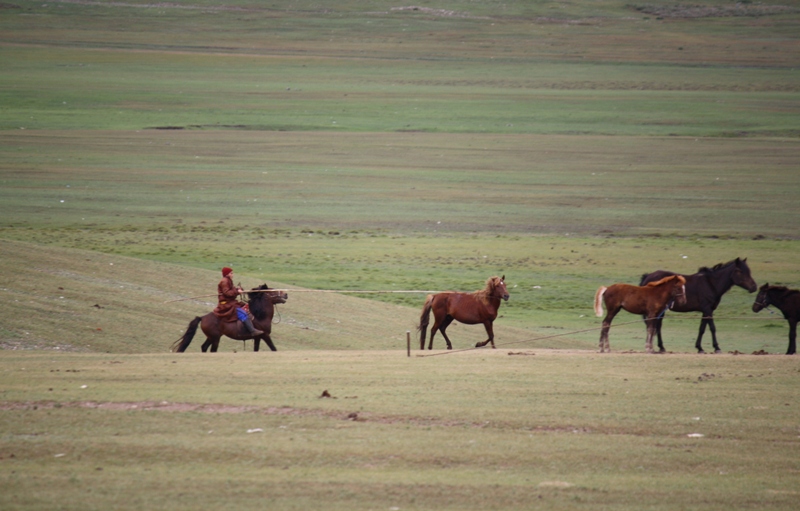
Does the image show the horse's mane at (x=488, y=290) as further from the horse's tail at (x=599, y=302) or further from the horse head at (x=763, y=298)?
the horse head at (x=763, y=298)

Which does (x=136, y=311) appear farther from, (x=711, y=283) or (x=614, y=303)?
(x=711, y=283)

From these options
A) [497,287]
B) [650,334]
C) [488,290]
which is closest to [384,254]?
[488,290]

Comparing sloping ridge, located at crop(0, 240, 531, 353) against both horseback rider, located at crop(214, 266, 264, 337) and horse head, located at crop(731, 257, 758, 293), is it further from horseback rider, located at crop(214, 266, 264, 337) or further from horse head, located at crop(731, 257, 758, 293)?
horse head, located at crop(731, 257, 758, 293)

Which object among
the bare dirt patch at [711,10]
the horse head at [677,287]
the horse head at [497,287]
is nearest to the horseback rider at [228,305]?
the horse head at [497,287]

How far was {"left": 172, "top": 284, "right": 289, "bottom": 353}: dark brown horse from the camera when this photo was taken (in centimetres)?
1642

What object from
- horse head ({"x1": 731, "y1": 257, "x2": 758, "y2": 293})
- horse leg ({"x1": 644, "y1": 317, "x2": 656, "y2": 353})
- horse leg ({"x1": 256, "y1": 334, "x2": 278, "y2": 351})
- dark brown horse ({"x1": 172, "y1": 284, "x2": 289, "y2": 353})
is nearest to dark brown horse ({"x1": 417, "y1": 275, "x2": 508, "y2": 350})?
horse leg ({"x1": 644, "y1": 317, "x2": 656, "y2": 353})

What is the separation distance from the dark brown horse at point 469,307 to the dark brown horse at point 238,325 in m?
2.61

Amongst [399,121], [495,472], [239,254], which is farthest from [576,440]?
[399,121]

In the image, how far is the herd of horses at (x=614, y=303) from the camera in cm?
1634

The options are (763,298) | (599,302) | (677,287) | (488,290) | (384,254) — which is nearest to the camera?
(599,302)

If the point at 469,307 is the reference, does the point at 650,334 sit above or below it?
below

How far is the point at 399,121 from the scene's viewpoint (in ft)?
182

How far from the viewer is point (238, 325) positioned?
654 inches

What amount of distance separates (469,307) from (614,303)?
2.49m
